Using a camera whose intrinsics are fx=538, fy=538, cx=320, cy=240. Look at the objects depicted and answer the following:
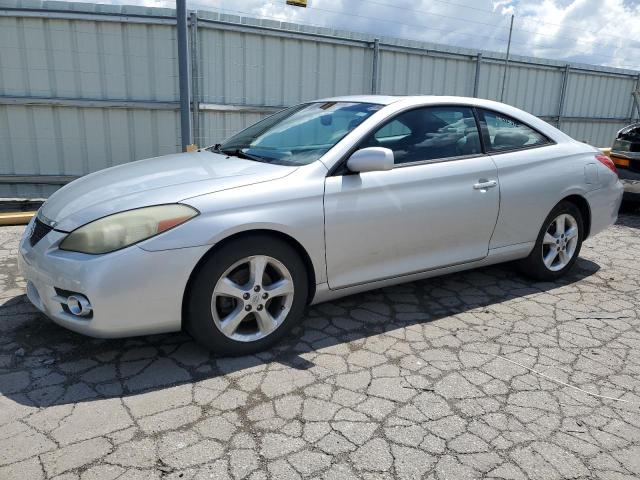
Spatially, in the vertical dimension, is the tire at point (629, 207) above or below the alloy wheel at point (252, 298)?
below

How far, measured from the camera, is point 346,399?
9.20ft

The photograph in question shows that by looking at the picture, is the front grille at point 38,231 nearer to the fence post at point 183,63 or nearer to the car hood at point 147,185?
the car hood at point 147,185

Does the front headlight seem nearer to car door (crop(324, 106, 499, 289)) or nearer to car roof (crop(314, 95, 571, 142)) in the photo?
car door (crop(324, 106, 499, 289))

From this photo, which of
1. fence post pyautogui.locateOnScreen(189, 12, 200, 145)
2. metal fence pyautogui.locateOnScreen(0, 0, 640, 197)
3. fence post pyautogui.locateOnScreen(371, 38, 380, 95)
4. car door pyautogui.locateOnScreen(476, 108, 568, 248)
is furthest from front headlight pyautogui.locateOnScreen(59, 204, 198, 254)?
fence post pyautogui.locateOnScreen(371, 38, 380, 95)

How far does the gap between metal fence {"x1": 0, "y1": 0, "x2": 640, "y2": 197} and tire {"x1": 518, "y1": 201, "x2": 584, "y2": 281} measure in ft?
14.7

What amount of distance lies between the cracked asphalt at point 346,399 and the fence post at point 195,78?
3.92 m

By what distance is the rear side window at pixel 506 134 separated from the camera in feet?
13.7

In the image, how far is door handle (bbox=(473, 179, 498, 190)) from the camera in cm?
392

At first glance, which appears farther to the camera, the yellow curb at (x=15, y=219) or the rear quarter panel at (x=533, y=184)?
the yellow curb at (x=15, y=219)

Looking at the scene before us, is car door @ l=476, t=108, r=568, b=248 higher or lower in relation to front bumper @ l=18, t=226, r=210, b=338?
higher

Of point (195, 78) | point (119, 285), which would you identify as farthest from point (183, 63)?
point (119, 285)

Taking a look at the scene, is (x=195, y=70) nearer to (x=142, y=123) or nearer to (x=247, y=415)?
(x=142, y=123)

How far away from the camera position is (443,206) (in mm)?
3750

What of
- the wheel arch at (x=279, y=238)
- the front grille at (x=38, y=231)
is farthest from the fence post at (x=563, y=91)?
the front grille at (x=38, y=231)
